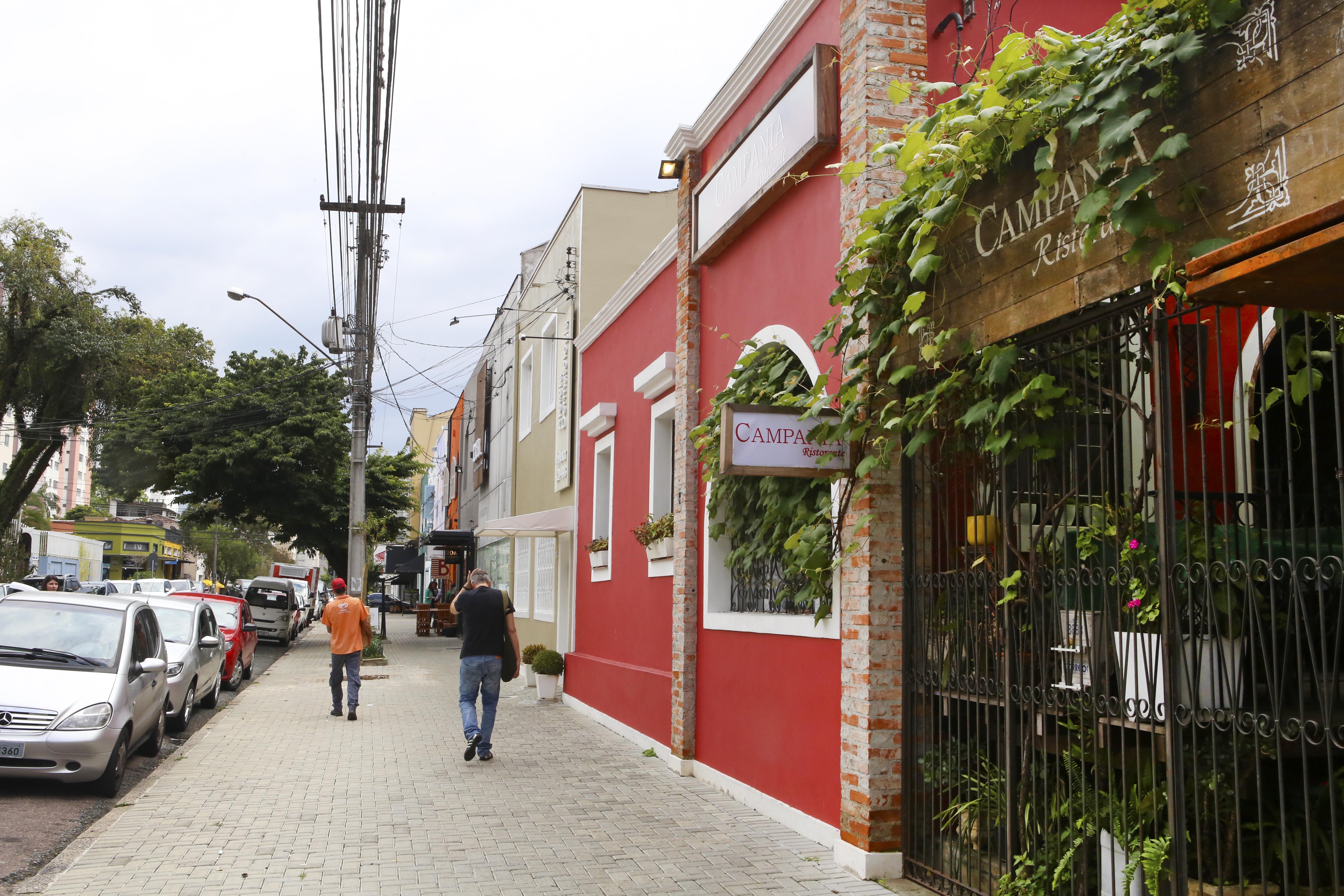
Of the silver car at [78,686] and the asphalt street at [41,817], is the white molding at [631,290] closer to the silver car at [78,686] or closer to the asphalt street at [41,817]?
the silver car at [78,686]

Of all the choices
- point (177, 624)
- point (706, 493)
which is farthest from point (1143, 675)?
point (177, 624)

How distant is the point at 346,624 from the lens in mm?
13742

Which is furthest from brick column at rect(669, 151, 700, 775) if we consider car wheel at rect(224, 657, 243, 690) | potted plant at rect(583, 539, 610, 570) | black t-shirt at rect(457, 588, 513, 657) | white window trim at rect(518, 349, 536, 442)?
white window trim at rect(518, 349, 536, 442)

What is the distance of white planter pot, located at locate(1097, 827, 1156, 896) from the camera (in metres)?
4.52

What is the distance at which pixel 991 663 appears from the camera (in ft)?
18.9

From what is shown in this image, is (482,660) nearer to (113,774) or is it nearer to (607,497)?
(113,774)

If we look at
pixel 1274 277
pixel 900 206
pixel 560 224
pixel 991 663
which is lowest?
pixel 991 663

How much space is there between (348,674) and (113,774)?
5438 millimetres

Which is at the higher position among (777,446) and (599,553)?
(777,446)

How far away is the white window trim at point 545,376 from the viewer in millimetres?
19547

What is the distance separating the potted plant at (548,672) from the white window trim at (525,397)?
685 cm

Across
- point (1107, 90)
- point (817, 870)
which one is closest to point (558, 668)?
point (817, 870)

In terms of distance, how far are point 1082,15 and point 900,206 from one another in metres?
2.98

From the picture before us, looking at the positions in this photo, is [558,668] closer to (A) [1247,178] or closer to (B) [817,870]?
(B) [817,870]
